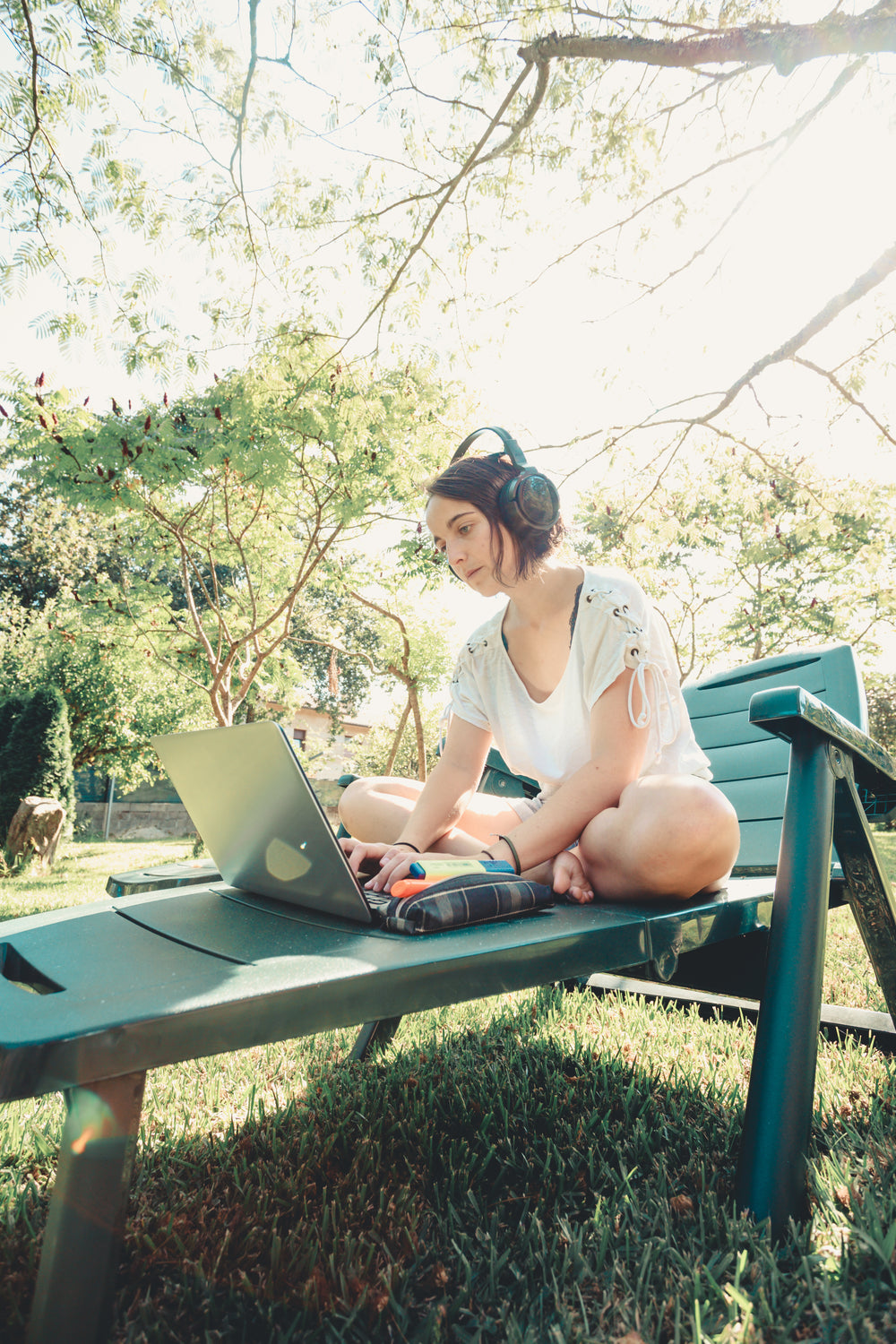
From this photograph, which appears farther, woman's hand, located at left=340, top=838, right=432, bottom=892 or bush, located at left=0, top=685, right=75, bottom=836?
bush, located at left=0, top=685, right=75, bottom=836

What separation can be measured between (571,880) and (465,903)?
430 millimetres

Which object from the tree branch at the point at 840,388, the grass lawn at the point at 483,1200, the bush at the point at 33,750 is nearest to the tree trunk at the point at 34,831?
the bush at the point at 33,750

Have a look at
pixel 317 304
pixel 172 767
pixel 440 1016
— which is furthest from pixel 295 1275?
pixel 317 304

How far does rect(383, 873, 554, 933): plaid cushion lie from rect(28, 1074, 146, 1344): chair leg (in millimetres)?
502

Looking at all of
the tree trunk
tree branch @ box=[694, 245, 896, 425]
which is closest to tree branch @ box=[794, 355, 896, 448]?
tree branch @ box=[694, 245, 896, 425]

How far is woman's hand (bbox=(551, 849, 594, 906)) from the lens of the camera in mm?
1488

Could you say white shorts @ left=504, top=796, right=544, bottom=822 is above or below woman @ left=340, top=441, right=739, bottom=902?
below

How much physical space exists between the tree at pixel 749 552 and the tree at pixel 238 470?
207cm

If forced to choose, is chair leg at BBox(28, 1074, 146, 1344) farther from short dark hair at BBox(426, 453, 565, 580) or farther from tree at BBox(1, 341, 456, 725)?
tree at BBox(1, 341, 456, 725)

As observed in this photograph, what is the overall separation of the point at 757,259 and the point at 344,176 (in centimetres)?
291

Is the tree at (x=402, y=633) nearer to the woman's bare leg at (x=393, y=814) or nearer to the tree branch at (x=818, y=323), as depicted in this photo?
the tree branch at (x=818, y=323)

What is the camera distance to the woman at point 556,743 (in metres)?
1.40

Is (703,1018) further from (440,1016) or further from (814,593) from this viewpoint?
(814,593)

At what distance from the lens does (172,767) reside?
152cm
